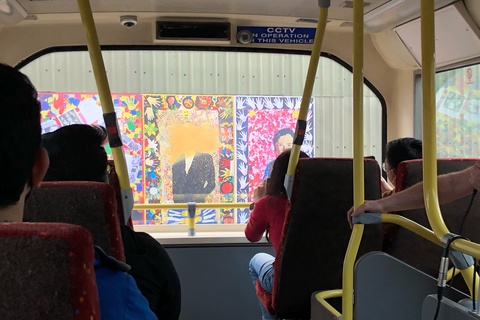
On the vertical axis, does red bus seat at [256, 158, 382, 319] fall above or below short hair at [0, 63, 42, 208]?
below

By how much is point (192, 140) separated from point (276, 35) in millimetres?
999

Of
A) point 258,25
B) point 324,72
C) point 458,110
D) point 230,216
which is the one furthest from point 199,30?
point 458,110

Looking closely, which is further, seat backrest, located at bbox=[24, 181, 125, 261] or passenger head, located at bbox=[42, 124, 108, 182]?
passenger head, located at bbox=[42, 124, 108, 182]

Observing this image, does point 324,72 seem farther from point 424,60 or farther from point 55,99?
point 424,60

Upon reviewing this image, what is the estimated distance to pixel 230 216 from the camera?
3791mm

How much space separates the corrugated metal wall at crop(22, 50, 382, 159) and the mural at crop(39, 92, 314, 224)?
0.24ft

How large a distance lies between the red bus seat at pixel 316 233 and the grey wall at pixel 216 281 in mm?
1090

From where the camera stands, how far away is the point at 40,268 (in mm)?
631

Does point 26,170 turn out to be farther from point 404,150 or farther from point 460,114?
point 460,114

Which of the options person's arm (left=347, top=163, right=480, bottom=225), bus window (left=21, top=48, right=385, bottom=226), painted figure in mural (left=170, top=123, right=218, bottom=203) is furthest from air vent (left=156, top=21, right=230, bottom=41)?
person's arm (left=347, top=163, right=480, bottom=225)

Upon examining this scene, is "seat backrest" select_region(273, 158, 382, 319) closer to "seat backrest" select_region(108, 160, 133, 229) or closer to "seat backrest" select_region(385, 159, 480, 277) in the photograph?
"seat backrest" select_region(385, 159, 480, 277)

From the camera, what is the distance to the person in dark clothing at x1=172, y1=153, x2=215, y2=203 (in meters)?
3.75

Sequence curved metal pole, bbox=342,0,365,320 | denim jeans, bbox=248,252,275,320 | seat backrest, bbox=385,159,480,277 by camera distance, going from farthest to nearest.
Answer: denim jeans, bbox=248,252,275,320 → seat backrest, bbox=385,159,480,277 → curved metal pole, bbox=342,0,365,320

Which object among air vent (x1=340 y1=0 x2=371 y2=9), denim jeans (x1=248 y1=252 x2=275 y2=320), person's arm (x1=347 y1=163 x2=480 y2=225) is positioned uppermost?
air vent (x1=340 y1=0 x2=371 y2=9)
